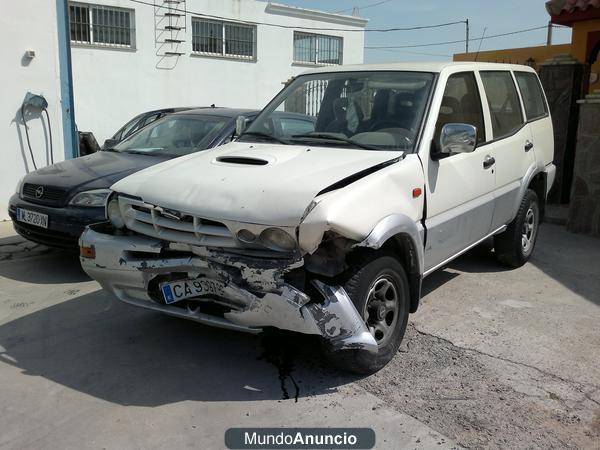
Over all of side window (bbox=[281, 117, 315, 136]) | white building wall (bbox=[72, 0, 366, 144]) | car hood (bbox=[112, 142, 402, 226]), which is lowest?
car hood (bbox=[112, 142, 402, 226])

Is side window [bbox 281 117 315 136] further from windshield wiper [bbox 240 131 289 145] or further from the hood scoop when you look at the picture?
the hood scoop

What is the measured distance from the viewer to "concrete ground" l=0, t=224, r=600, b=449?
3.11m

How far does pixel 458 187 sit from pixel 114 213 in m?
2.49

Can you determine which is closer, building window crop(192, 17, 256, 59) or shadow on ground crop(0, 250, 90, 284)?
Result: shadow on ground crop(0, 250, 90, 284)

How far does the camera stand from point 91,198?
5.61 m

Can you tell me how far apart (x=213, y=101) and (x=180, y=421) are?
56.4 feet

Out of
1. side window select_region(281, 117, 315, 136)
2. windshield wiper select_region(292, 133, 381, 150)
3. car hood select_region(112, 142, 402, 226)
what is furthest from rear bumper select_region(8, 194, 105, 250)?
windshield wiper select_region(292, 133, 381, 150)

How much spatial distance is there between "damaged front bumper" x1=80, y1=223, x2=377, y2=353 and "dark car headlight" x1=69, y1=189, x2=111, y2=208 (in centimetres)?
197

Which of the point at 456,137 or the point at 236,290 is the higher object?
the point at 456,137

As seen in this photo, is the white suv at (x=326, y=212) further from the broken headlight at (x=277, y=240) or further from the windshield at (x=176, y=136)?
the windshield at (x=176, y=136)

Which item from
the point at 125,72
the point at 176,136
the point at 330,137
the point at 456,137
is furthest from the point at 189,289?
the point at 125,72

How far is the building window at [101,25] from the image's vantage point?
16156mm

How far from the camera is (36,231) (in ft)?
18.9

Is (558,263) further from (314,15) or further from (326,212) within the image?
(314,15)
